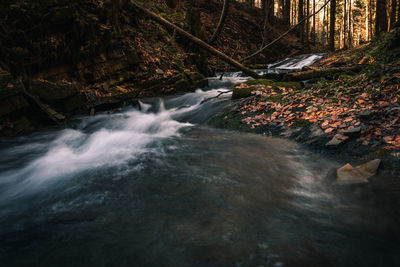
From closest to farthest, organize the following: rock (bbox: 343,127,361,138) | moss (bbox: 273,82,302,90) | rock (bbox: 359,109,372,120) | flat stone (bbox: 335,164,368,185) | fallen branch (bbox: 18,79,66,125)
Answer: flat stone (bbox: 335,164,368,185), rock (bbox: 343,127,361,138), rock (bbox: 359,109,372,120), fallen branch (bbox: 18,79,66,125), moss (bbox: 273,82,302,90)

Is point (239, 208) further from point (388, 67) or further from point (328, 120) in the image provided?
point (388, 67)

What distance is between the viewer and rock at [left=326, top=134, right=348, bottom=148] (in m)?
3.53

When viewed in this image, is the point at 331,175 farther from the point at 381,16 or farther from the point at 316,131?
the point at 381,16

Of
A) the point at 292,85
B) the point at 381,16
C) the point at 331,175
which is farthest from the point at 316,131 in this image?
the point at 381,16

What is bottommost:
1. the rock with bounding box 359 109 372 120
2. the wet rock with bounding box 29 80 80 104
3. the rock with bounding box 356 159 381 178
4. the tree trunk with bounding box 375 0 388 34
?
the rock with bounding box 356 159 381 178

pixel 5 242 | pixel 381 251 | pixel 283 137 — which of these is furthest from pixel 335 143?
pixel 5 242

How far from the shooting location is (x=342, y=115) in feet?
13.1

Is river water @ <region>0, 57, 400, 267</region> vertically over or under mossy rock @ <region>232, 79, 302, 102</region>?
under

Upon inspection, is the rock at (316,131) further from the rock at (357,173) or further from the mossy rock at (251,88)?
the mossy rock at (251,88)

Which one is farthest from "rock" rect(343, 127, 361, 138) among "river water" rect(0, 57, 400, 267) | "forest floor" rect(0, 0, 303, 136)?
"forest floor" rect(0, 0, 303, 136)

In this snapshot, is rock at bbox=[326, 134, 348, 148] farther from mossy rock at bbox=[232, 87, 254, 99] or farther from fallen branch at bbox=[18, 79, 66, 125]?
fallen branch at bbox=[18, 79, 66, 125]

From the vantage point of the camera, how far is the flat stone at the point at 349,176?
8.87ft

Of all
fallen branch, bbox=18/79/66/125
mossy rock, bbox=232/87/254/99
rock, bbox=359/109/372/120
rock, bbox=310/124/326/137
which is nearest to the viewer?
rock, bbox=359/109/372/120

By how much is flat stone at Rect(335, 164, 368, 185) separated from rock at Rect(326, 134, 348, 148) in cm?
69
